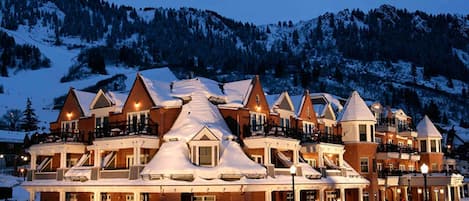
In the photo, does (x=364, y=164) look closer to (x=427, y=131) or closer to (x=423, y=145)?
(x=427, y=131)

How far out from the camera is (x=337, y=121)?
61.8 m

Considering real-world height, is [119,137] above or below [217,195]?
above

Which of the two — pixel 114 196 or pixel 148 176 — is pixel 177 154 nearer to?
pixel 148 176

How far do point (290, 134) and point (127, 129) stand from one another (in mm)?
13789

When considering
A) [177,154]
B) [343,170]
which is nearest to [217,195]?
[177,154]

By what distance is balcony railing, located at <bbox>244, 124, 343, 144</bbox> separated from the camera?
45812 millimetres

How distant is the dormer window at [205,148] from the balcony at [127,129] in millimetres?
4390

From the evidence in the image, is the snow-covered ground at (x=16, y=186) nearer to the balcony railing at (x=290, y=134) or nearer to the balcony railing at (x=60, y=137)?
the balcony railing at (x=60, y=137)

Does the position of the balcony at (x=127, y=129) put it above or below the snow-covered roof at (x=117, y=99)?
below

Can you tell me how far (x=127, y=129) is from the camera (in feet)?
151

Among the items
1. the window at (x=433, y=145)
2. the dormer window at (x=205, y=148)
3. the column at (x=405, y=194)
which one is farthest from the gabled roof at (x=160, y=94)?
the window at (x=433, y=145)

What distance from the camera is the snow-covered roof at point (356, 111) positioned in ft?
198

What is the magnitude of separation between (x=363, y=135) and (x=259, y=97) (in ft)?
55.2

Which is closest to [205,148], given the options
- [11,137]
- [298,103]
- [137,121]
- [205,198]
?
[205,198]
